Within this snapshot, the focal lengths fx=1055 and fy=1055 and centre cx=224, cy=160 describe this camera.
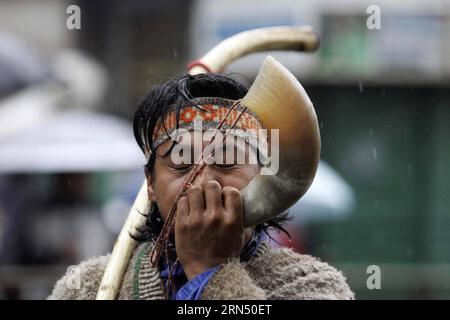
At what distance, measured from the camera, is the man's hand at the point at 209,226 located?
228cm

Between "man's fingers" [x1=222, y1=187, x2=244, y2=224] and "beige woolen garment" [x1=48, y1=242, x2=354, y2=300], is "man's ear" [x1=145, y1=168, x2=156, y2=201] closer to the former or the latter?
"beige woolen garment" [x1=48, y1=242, x2=354, y2=300]

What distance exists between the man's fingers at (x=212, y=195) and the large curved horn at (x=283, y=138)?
0.24 feet

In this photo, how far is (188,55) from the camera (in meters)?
13.3

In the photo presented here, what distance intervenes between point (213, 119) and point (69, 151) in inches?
279

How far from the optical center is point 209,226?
2283 millimetres

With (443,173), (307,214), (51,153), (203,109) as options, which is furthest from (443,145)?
(203,109)

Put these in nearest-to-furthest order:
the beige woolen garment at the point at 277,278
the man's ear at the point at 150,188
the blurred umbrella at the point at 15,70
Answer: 1. the beige woolen garment at the point at 277,278
2. the man's ear at the point at 150,188
3. the blurred umbrella at the point at 15,70

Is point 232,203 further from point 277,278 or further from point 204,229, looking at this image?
point 277,278

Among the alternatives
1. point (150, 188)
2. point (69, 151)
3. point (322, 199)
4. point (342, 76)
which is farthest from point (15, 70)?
point (150, 188)

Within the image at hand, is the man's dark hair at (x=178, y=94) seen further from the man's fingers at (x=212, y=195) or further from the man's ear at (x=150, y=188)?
the man's fingers at (x=212, y=195)

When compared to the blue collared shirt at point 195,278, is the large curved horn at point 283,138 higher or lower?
higher

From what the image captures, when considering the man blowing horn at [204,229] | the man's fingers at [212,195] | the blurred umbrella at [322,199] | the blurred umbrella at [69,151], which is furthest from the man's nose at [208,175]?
the blurred umbrella at [69,151]

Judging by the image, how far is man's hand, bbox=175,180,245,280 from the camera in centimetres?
228

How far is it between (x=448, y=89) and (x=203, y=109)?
11342mm
